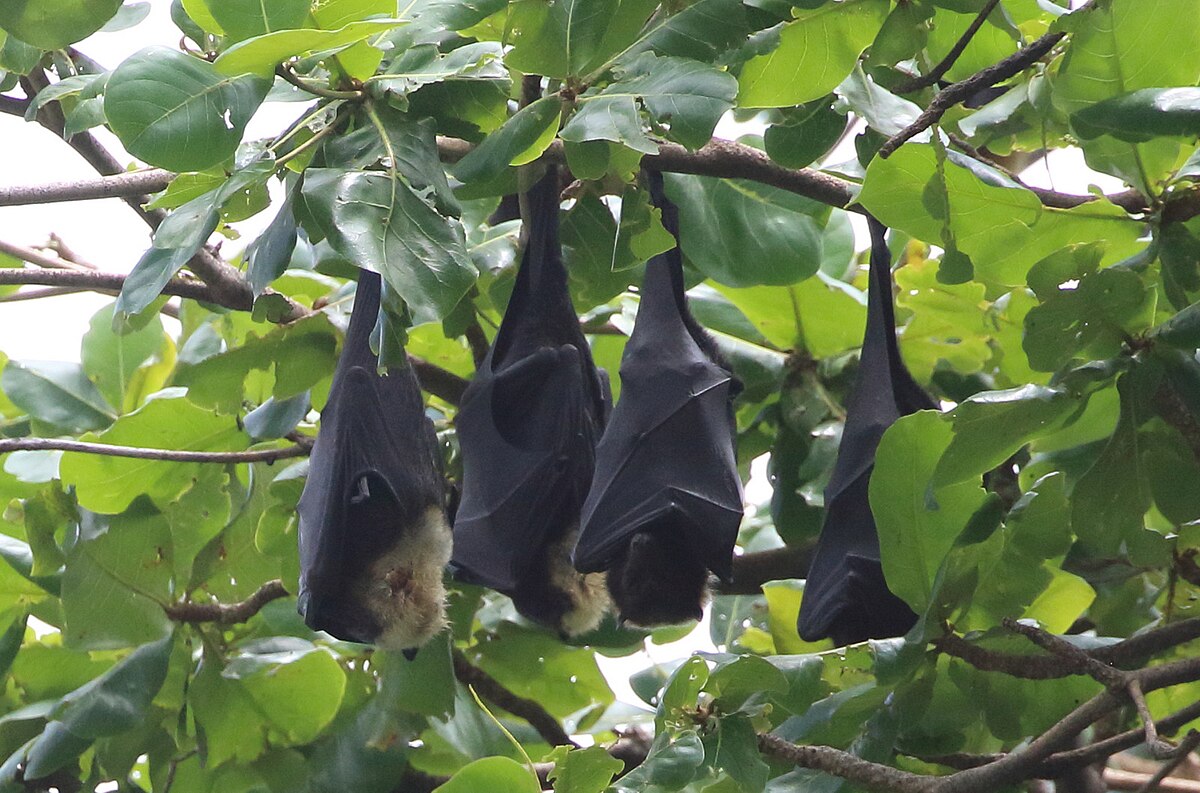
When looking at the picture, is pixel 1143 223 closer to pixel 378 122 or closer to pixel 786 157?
pixel 786 157

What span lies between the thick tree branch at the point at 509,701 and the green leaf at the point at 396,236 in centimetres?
132

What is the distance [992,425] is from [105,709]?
1.59 m

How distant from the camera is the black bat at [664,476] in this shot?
216 centimetres

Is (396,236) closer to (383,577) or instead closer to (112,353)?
(383,577)

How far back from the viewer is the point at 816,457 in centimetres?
255

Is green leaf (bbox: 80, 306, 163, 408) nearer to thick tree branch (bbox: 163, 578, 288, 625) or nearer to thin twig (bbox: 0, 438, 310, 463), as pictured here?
thin twig (bbox: 0, 438, 310, 463)

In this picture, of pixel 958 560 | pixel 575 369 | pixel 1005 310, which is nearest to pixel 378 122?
pixel 575 369

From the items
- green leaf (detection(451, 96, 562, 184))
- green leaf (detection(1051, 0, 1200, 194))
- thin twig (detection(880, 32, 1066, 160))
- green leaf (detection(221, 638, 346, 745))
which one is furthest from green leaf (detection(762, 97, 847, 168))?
green leaf (detection(221, 638, 346, 745))

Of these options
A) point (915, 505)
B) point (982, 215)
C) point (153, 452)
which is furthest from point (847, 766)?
point (153, 452)

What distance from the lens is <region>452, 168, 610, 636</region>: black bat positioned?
2.29 metres

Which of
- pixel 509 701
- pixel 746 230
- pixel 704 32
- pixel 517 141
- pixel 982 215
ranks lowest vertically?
pixel 509 701

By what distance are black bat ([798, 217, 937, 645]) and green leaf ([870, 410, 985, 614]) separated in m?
0.36

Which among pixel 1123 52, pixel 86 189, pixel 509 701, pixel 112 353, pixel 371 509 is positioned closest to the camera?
pixel 1123 52

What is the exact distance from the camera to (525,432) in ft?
7.85
